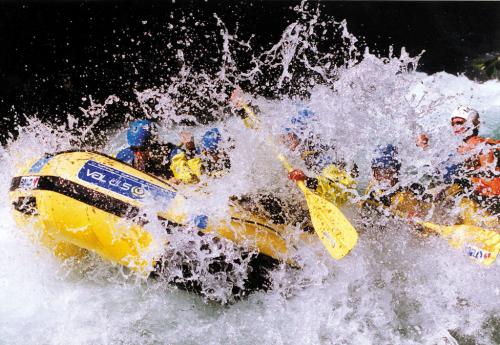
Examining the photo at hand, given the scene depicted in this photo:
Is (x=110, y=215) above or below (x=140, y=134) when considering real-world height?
below

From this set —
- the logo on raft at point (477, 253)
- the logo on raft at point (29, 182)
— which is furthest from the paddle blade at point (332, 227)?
the logo on raft at point (29, 182)

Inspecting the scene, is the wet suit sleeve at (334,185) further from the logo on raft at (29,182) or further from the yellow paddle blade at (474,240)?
the logo on raft at (29,182)

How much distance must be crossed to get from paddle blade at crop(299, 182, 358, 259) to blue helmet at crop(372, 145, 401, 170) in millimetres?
704

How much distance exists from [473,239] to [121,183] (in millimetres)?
2629

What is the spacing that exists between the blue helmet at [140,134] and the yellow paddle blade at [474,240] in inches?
97.7

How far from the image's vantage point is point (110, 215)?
2.31 meters

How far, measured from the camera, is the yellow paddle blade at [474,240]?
7.61 ft

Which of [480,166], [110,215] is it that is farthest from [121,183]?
[480,166]

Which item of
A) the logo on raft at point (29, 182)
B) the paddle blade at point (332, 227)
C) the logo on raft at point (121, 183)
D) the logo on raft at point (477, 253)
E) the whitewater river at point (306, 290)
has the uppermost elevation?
the logo on raft at point (121, 183)

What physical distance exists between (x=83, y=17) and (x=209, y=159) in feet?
11.7

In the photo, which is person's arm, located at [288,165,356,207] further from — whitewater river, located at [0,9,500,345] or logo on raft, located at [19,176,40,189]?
logo on raft, located at [19,176,40,189]

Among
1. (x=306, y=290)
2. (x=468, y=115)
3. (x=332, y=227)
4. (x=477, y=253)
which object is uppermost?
(x=468, y=115)

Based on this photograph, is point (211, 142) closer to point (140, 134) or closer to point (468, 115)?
point (140, 134)

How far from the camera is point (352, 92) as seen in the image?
3.18 meters
